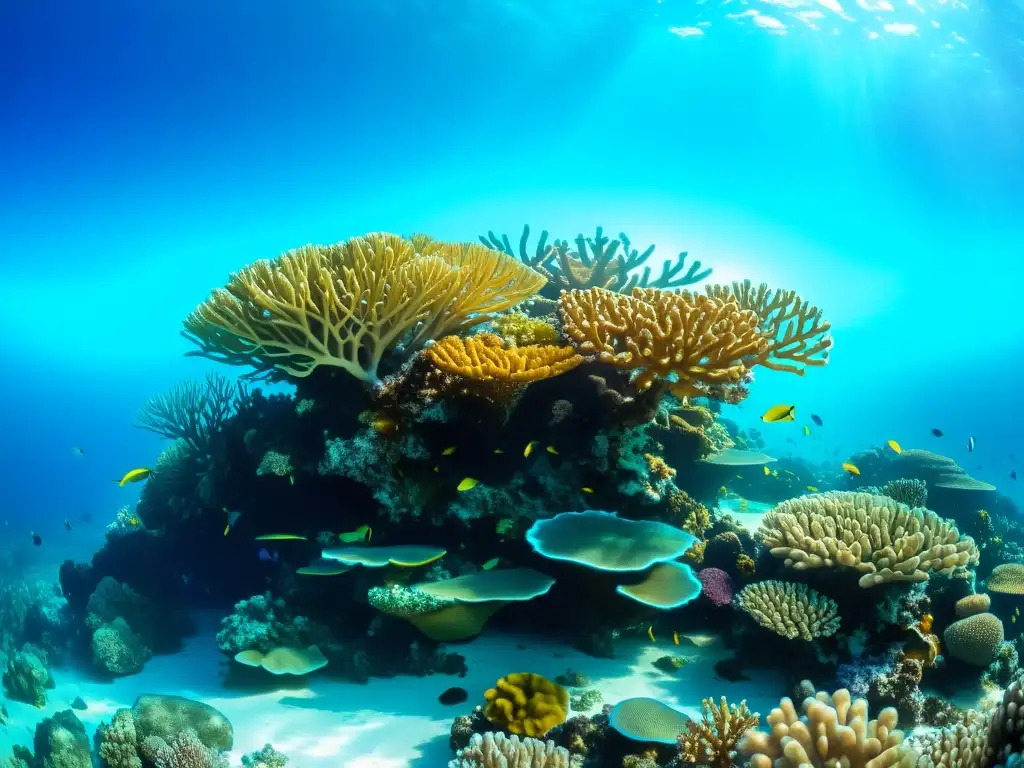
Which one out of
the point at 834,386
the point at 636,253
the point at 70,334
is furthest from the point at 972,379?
the point at 70,334

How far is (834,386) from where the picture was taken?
147875 mm

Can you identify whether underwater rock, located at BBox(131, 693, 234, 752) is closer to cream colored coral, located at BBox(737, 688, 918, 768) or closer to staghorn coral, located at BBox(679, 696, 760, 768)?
staghorn coral, located at BBox(679, 696, 760, 768)

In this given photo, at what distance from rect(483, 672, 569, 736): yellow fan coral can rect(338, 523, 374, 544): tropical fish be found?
227 cm

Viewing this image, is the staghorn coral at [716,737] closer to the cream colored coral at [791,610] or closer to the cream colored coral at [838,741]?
the cream colored coral at [838,741]

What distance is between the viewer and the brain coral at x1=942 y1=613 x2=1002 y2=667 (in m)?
5.01

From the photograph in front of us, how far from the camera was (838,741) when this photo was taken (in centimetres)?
271

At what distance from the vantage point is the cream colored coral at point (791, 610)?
4.96 m

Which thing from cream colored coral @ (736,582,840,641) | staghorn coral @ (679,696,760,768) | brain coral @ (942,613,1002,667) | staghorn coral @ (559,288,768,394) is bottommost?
staghorn coral @ (679,696,760,768)

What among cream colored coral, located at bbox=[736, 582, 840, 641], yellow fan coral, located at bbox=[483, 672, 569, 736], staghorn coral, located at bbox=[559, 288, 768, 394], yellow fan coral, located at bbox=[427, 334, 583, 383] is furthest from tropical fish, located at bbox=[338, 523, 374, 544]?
A: cream colored coral, located at bbox=[736, 582, 840, 641]

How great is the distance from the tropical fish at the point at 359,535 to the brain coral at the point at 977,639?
234 inches

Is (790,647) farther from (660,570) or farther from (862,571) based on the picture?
(660,570)

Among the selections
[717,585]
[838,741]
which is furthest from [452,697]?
[838,741]

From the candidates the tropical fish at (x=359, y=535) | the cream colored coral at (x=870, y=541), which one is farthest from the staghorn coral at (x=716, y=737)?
the tropical fish at (x=359, y=535)

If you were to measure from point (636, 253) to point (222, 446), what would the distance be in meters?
6.99
